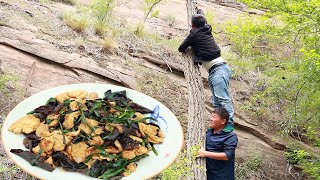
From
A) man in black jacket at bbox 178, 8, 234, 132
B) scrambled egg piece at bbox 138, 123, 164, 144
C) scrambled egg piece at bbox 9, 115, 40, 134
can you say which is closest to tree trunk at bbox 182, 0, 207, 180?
man in black jacket at bbox 178, 8, 234, 132

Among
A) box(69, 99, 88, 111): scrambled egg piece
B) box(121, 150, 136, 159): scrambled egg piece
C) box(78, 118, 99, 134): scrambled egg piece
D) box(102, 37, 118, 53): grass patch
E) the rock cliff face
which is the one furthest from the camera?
box(102, 37, 118, 53): grass patch

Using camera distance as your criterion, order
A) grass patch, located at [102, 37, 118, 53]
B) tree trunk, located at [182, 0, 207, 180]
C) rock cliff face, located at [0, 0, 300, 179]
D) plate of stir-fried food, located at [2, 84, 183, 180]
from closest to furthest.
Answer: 1. plate of stir-fried food, located at [2, 84, 183, 180]
2. tree trunk, located at [182, 0, 207, 180]
3. rock cliff face, located at [0, 0, 300, 179]
4. grass patch, located at [102, 37, 118, 53]

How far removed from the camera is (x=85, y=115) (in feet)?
10.8

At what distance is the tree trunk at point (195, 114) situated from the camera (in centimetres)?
366

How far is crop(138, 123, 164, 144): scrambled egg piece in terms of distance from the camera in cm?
324

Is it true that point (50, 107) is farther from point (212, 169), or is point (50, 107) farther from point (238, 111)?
point (238, 111)

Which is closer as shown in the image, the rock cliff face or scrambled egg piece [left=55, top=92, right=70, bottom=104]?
scrambled egg piece [left=55, top=92, right=70, bottom=104]

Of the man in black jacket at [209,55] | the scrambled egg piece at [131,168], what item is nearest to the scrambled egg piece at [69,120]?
the scrambled egg piece at [131,168]

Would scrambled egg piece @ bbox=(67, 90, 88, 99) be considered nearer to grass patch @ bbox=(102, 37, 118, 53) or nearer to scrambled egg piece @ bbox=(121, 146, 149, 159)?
scrambled egg piece @ bbox=(121, 146, 149, 159)

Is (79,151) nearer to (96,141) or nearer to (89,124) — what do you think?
(96,141)

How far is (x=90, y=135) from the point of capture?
3.12m

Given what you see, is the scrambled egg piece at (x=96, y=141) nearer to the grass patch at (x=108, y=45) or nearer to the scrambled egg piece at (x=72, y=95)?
the scrambled egg piece at (x=72, y=95)

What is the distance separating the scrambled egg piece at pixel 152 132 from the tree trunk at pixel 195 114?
52cm

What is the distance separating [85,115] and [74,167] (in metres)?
0.56
